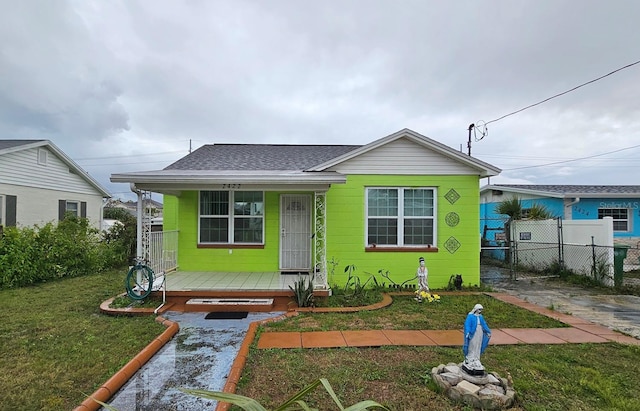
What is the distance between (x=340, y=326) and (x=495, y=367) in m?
2.25

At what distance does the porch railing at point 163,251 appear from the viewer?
7.02 m

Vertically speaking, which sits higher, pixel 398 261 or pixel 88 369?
pixel 398 261

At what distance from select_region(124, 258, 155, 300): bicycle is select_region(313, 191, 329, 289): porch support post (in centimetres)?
338

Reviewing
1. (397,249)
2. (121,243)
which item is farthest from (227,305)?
(121,243)

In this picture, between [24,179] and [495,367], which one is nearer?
[495,367]

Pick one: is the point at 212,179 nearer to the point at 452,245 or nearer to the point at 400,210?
the point at 400,210

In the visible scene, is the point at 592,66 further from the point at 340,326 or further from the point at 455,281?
the point at 340,326

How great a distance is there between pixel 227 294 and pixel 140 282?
1.79 meters

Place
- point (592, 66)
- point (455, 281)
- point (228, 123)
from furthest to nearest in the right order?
point (228, 123) < point (592, 66) < point (455, 281)

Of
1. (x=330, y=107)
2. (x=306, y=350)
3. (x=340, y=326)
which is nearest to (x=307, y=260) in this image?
(x=340, y=326)

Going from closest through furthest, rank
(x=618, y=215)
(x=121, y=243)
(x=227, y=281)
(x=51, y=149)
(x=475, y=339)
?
(x=475, y=339), (x=227, y=281), (x=121, y=243), (x=618, y=215), (x=51, y=149)

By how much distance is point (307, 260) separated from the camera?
8609 mm

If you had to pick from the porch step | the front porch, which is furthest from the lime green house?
the porch step

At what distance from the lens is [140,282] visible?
6.54 m
